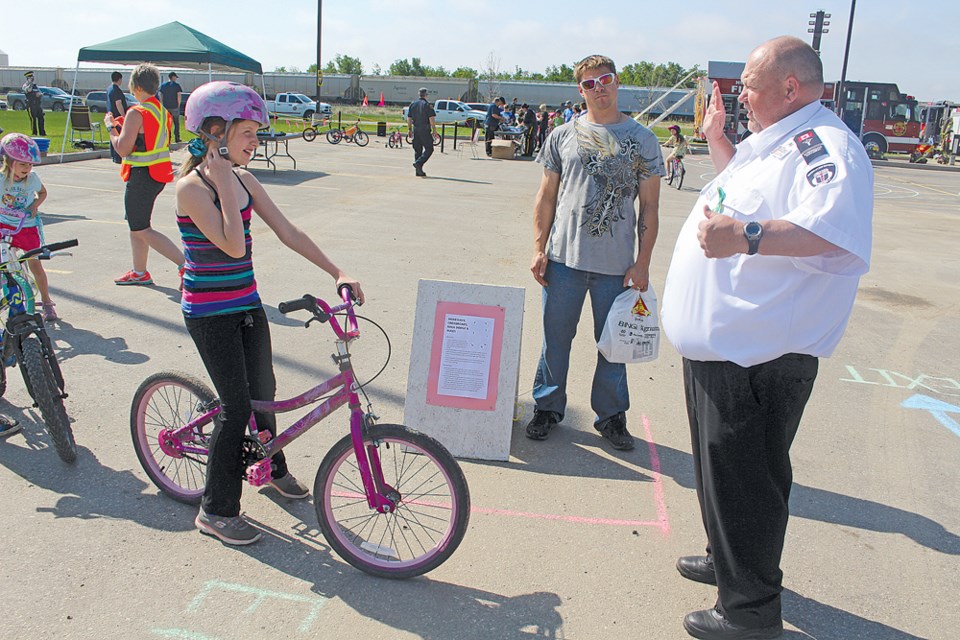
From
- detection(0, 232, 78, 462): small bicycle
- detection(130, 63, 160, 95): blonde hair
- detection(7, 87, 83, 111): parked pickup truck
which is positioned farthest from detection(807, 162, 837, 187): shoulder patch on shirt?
detection(7, 87, 83, 111): parked pickup truck

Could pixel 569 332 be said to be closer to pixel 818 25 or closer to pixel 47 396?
pixel 47 396

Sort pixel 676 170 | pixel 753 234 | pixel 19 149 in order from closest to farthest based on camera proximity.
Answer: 1. pixel 753 234
2. pixel 19 149
3. pixel 676 170

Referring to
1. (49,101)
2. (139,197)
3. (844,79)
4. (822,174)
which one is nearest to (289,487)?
(822,174)

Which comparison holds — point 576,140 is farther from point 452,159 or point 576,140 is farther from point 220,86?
point 452,159

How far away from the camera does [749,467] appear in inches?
107

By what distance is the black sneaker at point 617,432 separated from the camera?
14.4 ft

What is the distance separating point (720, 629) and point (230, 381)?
2.17 meters

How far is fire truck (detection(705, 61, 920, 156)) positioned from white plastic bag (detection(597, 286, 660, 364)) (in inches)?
1358

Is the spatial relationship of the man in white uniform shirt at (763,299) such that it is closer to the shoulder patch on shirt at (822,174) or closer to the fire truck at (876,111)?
the shoulder patch on shirt at (822,174)

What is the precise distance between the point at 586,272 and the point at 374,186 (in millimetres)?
11971

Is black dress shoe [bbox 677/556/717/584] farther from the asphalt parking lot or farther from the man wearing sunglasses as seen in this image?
the man wearing sunglasses

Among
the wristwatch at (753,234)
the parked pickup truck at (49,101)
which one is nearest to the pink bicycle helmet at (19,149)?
the wristwatch at (753,234)

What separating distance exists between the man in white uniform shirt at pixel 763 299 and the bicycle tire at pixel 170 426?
2.20 metres

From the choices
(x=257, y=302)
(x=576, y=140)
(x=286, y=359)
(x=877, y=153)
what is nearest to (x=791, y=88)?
(x=576, y=140)
